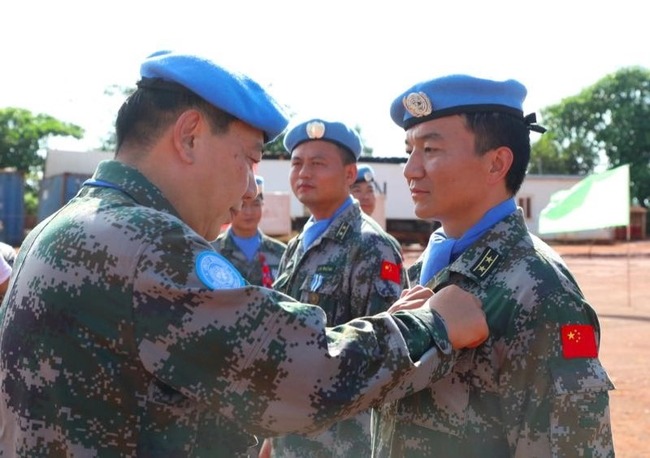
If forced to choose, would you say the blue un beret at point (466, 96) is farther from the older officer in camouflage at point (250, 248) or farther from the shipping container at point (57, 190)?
the shipping container at point (57, 190)

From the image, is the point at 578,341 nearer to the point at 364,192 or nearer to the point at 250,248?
the point at 250,248

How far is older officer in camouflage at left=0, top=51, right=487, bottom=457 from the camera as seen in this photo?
1.59m

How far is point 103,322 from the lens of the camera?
1596mm

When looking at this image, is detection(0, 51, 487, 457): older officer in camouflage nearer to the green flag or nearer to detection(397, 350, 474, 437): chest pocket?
detection(397, 350, 474, 437): chest pocket

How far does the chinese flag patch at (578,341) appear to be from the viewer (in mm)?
1933

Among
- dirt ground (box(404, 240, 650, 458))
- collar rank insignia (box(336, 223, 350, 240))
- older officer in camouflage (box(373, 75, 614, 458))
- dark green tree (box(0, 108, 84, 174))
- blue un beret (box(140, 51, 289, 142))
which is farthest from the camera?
dark green tree (box(0, 108, 84, 174))

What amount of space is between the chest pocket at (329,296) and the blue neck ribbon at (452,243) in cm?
137

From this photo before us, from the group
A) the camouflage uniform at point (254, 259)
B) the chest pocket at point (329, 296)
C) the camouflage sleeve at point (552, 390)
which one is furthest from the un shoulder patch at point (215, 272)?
the camouflage uniform at point (254, 259)

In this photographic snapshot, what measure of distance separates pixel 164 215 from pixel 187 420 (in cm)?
46

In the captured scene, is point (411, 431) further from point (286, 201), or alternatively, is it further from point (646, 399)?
point (286, 201)

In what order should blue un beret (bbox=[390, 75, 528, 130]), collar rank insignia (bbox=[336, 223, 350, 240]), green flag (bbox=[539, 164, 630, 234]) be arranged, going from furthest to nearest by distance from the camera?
green flag (bbox=[539, 164, 630, 234])
collar rank insignia (bbox=[336, 223, 350, 240])
blue un beret (bbox=[390, 75, 528, 130])

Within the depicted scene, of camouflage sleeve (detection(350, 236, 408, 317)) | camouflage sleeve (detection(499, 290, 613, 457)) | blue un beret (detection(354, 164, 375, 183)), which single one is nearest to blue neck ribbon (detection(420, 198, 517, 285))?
camouflage sleeve (detection(499, 290, 613, 457))

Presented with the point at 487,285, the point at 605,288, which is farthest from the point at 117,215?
the point at 605,288

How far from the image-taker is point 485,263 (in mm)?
2164
